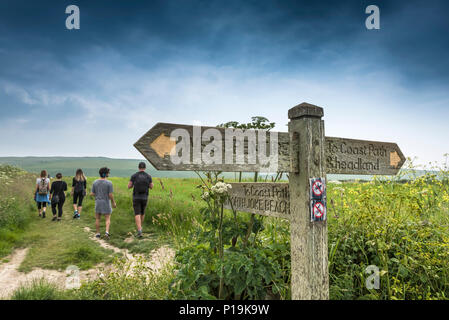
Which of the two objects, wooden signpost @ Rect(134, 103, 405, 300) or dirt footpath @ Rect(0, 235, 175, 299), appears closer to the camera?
wooden signpost @ Rect(134, 103, 405, 300)

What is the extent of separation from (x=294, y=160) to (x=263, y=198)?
2.14 feet

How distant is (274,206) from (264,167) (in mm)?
608

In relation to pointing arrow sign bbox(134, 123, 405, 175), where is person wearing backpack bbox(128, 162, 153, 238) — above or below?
below

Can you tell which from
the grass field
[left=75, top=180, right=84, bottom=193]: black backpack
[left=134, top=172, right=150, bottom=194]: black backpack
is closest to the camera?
the grass field

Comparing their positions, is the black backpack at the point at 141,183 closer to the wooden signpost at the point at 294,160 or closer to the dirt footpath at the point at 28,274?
the dirt footpath at the point at 28,274

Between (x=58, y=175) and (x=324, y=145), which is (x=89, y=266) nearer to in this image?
(x=324, y=145)

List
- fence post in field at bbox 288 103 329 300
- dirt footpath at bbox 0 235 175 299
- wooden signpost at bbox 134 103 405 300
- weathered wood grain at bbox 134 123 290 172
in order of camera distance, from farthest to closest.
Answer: dirt footpath at bbox 0 235 175 299, fence post in field at bbox 288 103 329 300, wooden signpost at bbox 134 103 405 300, weathered wood grain at bbox 134 123 290 172

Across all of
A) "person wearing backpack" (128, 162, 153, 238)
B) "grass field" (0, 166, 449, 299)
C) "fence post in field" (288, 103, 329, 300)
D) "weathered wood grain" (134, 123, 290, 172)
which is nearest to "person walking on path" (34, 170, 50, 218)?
"grass field" (0, 166, 449, 299)

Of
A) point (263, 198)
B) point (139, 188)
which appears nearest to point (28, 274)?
point (139, 188)

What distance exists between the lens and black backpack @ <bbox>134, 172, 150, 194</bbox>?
7.33 m

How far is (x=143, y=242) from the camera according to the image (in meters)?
6.93

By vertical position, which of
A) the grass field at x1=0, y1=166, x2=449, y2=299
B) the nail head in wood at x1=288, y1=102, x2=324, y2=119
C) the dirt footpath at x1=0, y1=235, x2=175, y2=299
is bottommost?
the dirt footpath at x1=0, y1=235, x2=175, y2=299

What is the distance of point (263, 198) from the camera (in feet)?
8.58

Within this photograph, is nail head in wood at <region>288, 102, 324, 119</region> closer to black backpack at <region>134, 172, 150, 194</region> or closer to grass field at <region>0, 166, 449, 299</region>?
grass field at <region>0, 166, 449, 299</region>
